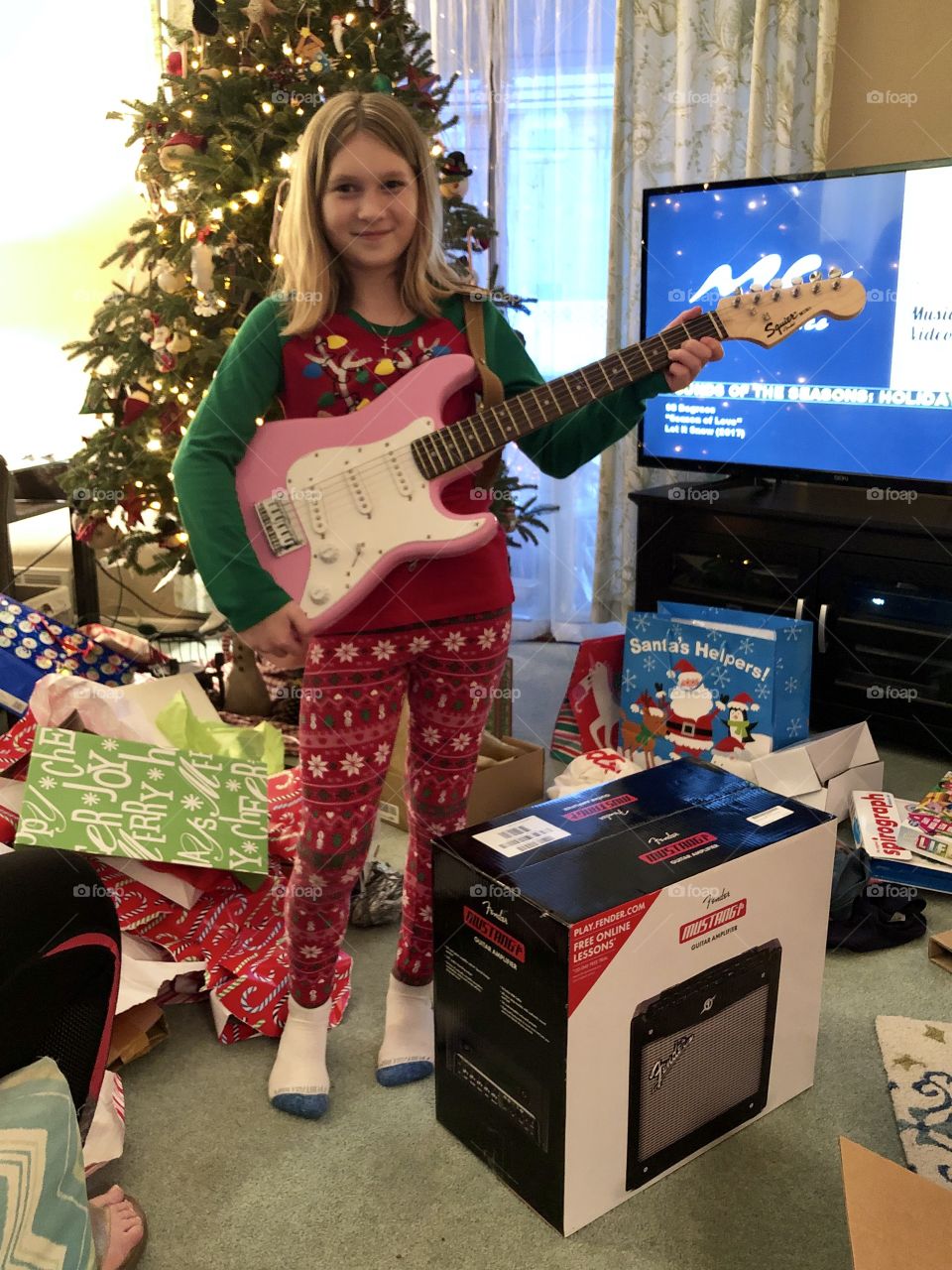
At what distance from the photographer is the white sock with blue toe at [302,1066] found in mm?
1538

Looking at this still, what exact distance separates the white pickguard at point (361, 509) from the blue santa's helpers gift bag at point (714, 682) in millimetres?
1101

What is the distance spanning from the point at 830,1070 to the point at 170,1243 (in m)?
0.93

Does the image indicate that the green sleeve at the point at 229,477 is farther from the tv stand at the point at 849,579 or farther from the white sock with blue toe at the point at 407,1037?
the tv stand at the point at 849,579

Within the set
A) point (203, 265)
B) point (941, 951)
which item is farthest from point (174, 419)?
point (941, 951)

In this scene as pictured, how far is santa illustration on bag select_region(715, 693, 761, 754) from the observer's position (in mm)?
2383

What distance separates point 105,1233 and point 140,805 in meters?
0.67

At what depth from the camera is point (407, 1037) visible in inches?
64.6

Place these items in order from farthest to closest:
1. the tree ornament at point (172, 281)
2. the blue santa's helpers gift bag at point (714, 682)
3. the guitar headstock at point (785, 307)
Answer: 1. the tree ornament at point (172, 281)
2. the blue santa's helpers gift bag at point (714, 682)
3. the guitar headstock at point (785, 307)

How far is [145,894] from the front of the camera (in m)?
1.81

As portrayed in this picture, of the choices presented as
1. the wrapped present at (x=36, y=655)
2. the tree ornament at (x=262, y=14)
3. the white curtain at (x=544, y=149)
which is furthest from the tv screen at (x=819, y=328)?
the wrapped present at (x=36, y=655)

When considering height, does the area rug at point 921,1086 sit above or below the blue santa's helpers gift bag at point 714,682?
below

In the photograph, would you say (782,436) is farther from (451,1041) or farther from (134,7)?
(134,7)

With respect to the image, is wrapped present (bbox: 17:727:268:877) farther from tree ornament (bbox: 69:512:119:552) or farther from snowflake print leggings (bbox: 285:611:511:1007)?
tree ornament (bbox: 69:512:119:552)

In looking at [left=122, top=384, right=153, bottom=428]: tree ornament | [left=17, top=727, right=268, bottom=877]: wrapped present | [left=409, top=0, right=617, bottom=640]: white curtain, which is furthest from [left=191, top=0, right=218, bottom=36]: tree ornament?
[left=17, top=727, right=268, bottom=877]: wrapped present
